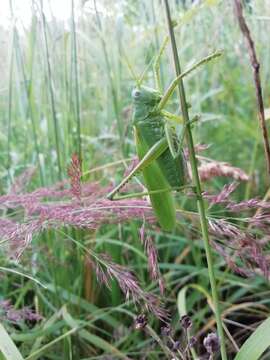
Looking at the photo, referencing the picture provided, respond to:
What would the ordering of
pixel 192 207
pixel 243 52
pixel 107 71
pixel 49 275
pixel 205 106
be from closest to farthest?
pixel 49 275
pixel 107 71
pixel 192 207
pixel 243 52
pixel 205 106

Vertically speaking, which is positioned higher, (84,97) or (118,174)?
(84,97)

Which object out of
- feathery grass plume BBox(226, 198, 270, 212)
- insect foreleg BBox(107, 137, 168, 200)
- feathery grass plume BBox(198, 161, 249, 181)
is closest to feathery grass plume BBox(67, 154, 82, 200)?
insect foreleg BBox(107, 137, 168, 200)

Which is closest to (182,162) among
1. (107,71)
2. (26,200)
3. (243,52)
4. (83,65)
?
(26,200)

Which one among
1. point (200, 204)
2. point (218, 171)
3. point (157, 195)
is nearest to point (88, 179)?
point (218, 171)

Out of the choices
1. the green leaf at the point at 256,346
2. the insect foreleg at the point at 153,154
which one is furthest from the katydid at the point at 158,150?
the green leaf at the point at 256,346

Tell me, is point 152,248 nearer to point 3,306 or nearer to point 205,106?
point 3,306

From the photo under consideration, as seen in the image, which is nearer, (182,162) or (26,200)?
(182,162)

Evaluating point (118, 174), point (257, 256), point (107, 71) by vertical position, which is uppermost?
point (107, 71)

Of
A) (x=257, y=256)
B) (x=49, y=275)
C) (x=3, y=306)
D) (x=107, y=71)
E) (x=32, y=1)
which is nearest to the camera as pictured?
(x=257, y=256)
